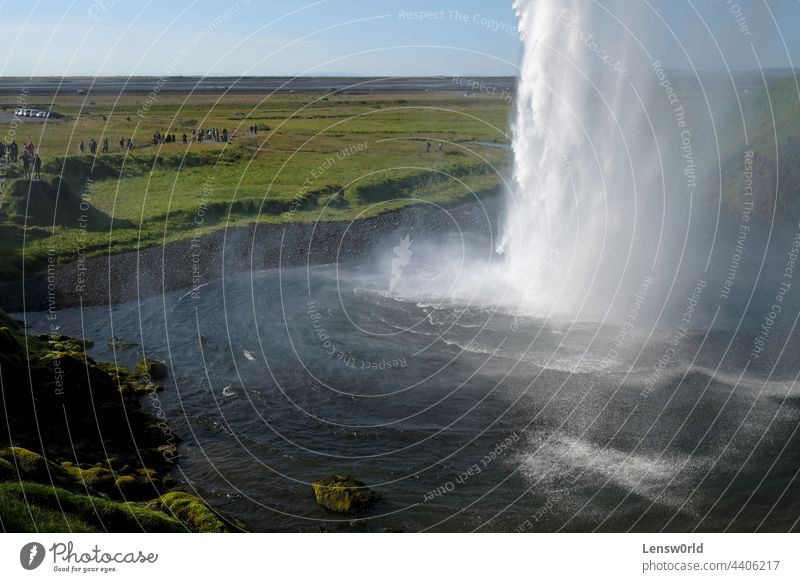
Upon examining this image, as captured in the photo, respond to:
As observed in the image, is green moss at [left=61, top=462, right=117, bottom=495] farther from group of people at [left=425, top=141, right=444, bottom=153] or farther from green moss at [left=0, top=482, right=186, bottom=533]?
group of people at [left=425, top=141, right=444, bottom=153]

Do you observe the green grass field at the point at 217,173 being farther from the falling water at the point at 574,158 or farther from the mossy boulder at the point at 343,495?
the mossy boulder at the point at 343,495

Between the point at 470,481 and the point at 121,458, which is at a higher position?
the point at 470,481

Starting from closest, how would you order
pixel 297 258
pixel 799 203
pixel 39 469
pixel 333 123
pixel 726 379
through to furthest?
pixel 39 469, pixel 726 379, pixel 297 258, pixel 799 203, pixel 333 123

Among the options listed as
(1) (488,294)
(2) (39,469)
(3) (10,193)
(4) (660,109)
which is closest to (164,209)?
(3) (10,193)

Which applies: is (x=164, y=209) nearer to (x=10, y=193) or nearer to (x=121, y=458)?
(x=10, y=193)

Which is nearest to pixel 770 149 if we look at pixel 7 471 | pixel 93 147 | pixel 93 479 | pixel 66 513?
pixel 93 147

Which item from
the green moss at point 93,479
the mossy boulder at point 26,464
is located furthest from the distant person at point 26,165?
the mossy boulder at point 26,464

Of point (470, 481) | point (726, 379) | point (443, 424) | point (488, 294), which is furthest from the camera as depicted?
point (488, 294)

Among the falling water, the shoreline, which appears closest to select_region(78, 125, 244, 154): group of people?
the shoreline
